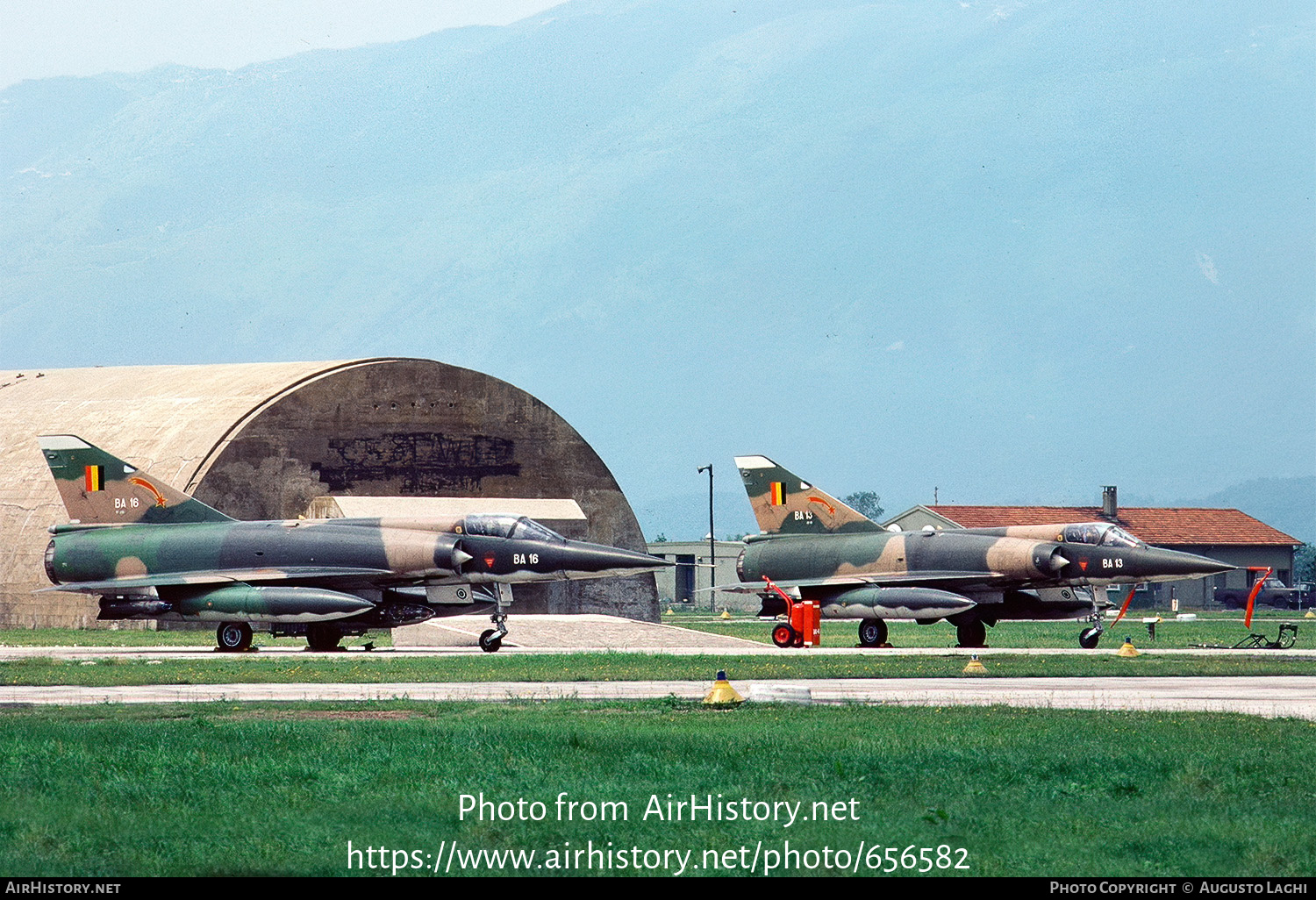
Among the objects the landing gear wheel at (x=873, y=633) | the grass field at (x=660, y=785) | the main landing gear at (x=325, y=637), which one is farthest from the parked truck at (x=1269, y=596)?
the grass field at (x=660, y=785)

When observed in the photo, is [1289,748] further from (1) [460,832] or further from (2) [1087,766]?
(1) [460,832]

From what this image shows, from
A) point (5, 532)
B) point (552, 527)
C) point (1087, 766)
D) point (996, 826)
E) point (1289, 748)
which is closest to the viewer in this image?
point (996, 826)

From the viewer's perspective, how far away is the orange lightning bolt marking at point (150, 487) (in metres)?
40.1

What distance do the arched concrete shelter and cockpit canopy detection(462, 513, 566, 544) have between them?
43.2ft

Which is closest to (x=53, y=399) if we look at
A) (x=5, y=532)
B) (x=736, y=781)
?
(x=5, y=532)

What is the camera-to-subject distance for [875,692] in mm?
24203

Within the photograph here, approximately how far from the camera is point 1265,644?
40.6 metres

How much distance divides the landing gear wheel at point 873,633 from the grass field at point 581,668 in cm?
572

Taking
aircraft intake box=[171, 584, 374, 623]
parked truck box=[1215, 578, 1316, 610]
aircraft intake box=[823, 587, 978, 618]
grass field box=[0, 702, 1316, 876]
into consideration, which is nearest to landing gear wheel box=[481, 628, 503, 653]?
aircraft intake box=[171, 584, 374, 623]

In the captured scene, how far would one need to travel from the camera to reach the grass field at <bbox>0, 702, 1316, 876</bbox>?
1112 cm

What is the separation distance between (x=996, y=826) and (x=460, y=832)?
12.5 ft

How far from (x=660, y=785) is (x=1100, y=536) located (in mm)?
28147

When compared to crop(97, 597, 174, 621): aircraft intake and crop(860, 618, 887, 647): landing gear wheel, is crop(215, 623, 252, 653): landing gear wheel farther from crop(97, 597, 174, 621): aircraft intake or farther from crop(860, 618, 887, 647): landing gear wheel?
crop(860, 618, 887, 647): landing gear wheel

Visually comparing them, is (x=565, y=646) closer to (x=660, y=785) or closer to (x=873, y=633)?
(x=873, y=633)
